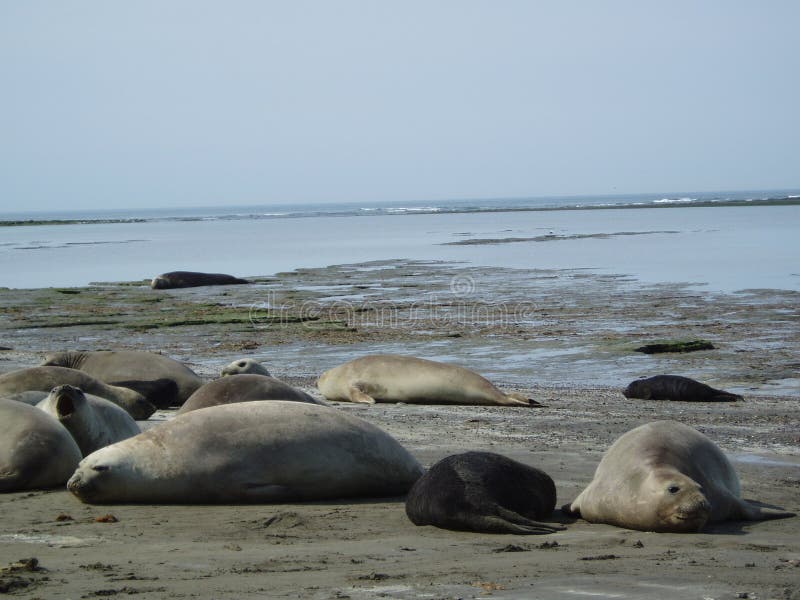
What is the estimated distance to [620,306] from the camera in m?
20.1

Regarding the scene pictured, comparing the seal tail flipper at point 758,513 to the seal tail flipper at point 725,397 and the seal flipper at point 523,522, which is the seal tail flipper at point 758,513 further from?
the seal tail flipper at point 725,397

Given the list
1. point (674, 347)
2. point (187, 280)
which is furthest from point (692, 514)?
point (187, 280)

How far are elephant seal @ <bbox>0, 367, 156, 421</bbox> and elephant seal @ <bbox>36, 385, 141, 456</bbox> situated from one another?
1453 millimetres

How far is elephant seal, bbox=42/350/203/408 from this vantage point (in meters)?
9.80

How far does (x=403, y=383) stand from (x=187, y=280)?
59.4 feet

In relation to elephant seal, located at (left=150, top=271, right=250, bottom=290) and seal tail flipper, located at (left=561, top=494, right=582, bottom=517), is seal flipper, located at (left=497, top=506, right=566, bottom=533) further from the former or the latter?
elephant seal, located at (left=150, top=271, right=250, bottom=290)

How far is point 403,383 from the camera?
11117mm

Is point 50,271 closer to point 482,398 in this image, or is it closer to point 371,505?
point 482,398

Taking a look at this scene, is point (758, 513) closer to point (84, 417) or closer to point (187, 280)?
point (84, 417)

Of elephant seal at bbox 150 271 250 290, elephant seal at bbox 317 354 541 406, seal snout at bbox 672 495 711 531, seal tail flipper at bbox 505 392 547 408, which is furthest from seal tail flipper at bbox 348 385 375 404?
elephant seal at bbox 150 271 250 290

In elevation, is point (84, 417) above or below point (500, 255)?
above

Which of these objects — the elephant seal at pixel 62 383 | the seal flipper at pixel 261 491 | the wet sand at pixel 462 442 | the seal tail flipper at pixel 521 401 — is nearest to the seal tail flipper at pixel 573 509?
the wet sand at pixel 462 442

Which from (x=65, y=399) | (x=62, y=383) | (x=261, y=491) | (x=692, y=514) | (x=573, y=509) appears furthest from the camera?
(x=62, y=383)

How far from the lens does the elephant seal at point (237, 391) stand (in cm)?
734
